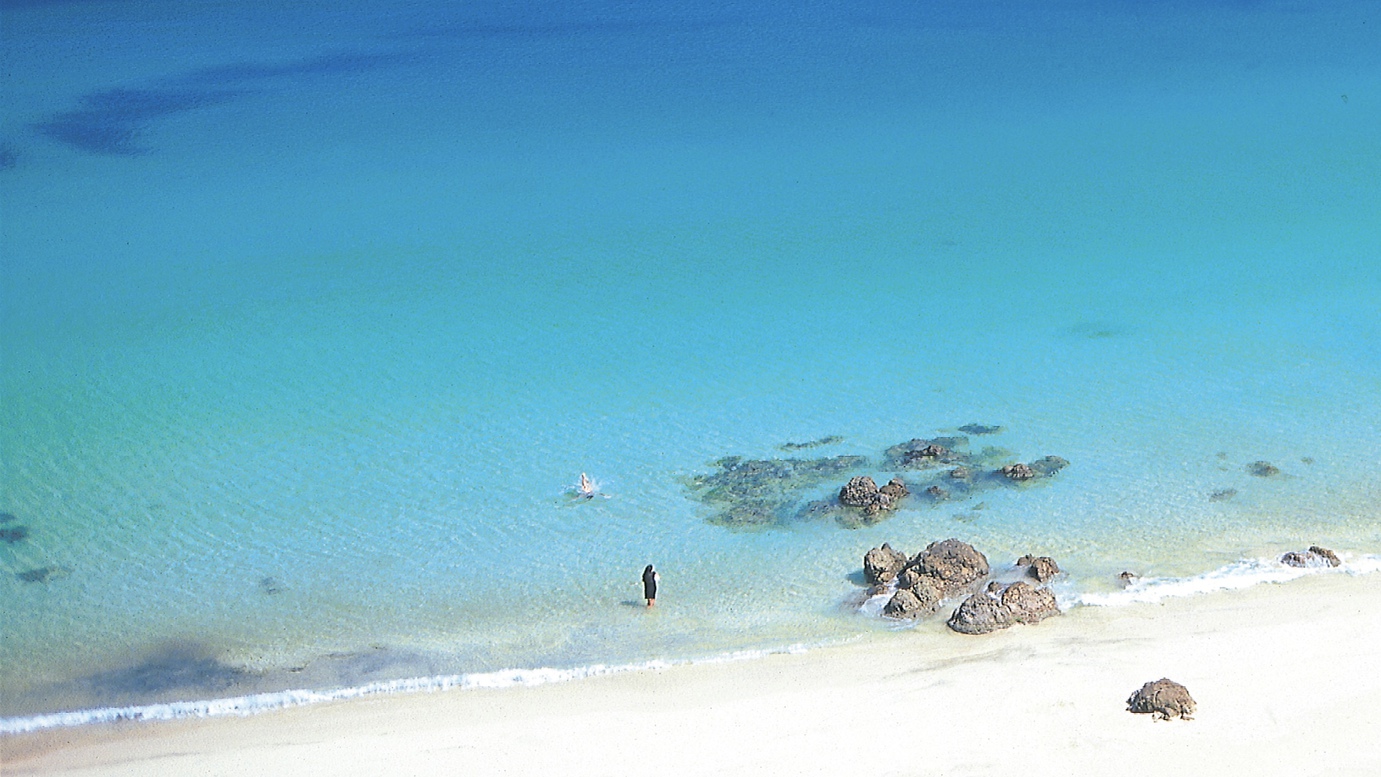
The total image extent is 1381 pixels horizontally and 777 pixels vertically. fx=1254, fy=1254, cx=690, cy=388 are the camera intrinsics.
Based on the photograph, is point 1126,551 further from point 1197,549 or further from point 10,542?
point 10,542

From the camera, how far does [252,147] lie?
3039 centimetres

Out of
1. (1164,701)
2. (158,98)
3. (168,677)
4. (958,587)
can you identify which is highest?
(158,98)

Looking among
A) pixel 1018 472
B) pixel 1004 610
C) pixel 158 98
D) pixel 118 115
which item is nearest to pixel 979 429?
pixel 1018 472

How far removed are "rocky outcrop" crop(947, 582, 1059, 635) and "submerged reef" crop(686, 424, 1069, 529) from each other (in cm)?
241

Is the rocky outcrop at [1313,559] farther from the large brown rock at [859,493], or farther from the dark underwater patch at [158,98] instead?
the dark underwater patch at [158,98]

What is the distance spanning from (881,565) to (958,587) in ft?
2.83

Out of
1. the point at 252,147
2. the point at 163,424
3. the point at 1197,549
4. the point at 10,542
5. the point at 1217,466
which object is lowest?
the point at 1197,549

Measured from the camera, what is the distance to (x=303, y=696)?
494 inches

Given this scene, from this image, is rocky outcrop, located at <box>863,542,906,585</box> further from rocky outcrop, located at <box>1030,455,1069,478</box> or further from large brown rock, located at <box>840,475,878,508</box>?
rocky outcrop, located at <box>1030,455,1069,478</box>

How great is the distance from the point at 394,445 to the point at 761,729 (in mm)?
8283

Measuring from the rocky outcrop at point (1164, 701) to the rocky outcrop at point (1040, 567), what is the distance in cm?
236

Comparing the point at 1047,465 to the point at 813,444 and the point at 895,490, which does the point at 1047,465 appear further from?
the point at 813,444

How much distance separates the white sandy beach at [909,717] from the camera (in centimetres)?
1088

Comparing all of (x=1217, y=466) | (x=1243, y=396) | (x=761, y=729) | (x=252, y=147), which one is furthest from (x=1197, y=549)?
(x=252, y=147)
